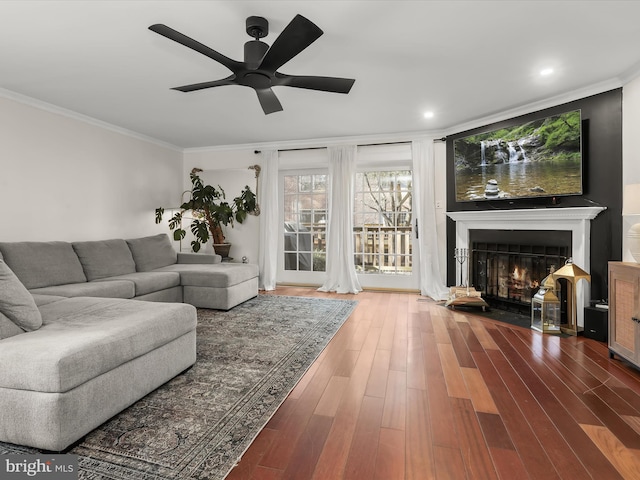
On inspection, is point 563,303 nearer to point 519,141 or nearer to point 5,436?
point 519,141

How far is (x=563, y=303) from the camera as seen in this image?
3.70 meters

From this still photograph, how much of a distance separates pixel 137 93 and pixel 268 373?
3057 mm

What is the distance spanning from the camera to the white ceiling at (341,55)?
2.23m

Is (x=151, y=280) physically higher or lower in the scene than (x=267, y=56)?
→ lower

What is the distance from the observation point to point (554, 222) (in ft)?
12.2

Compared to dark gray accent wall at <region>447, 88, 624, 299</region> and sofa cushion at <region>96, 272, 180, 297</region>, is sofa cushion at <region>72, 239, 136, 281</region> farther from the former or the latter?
dark gray accent wall at <region>447, 88, 624, 299</region>

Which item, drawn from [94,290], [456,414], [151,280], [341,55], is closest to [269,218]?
[151,280]

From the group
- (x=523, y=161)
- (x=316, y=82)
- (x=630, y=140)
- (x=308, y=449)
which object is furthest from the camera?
(x=523, y=161)

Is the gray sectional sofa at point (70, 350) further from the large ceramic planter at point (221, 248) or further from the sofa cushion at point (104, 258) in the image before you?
the large ceramic planter at point (221, 248)

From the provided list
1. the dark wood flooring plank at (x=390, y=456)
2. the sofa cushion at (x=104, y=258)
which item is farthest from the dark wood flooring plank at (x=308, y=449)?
the sofa cushion at (x=104, y=258)

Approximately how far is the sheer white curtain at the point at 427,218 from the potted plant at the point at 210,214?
2.60m

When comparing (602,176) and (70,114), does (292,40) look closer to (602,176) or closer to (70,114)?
(602,176)

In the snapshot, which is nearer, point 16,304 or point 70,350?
point 70,350

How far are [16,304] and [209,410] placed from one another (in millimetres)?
1191
